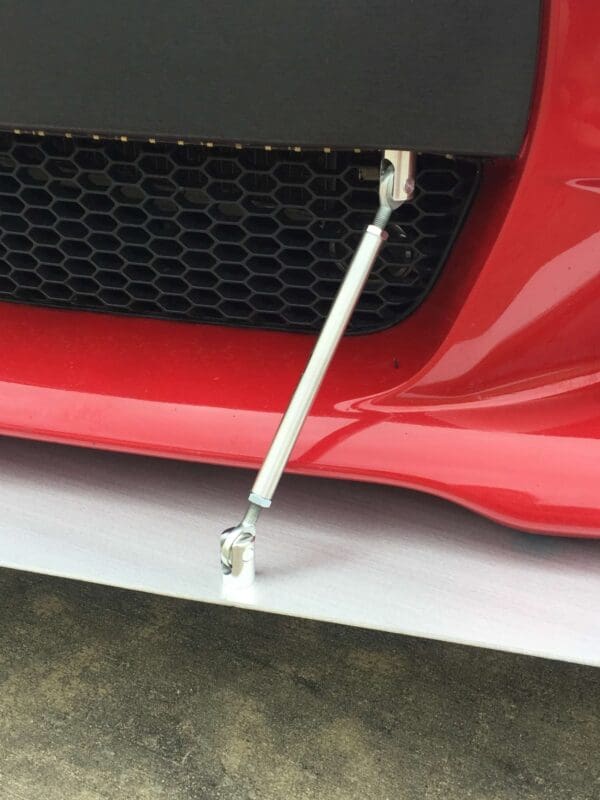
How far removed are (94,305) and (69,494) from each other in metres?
0.21

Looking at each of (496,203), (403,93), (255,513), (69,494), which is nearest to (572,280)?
(496,203)

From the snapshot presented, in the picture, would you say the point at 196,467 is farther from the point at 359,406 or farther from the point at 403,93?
the point at 403,93

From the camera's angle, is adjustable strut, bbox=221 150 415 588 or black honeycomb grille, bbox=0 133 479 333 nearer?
adjustable strut, bbox=221 150 415 588

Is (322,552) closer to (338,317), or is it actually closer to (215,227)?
(338,317)

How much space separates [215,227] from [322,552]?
1.03 ft

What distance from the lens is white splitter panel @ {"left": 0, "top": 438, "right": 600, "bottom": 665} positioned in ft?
1.81

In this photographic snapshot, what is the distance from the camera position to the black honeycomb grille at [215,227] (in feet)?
2.18

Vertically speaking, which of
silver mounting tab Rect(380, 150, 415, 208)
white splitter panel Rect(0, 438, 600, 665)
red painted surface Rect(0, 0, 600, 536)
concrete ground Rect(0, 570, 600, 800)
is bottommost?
concrete ground Rect(0, 570, 600, 800)

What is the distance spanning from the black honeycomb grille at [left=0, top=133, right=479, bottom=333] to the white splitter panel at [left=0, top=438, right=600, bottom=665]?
168 millimetres

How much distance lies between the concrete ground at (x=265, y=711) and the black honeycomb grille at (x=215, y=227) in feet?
1.32

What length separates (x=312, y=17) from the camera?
1.59 feet

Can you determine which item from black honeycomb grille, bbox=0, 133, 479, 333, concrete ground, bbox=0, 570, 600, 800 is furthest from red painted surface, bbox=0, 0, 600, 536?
concrete ground, bbox=0, 570, 600, 800

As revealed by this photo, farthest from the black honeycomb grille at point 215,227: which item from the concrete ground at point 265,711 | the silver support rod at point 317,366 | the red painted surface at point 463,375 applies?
the concrete ground at point 265,711

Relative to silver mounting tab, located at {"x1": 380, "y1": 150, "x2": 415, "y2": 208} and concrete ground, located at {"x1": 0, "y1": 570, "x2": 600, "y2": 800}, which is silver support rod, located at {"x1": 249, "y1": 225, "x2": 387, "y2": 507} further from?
concrete ground, located at {"x1": 0, "y1": 570, "x2": 600, "y2": 800}
